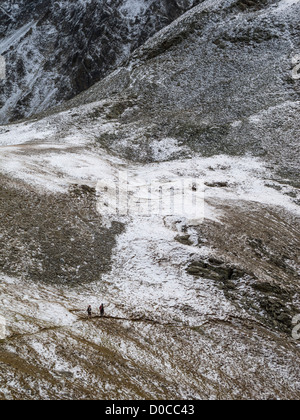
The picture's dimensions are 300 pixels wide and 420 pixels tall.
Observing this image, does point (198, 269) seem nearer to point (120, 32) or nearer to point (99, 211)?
point (99, 211)

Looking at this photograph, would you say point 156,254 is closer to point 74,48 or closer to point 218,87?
point 218,87

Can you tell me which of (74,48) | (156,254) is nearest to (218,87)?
(156,254)

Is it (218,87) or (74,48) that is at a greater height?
(74,48)

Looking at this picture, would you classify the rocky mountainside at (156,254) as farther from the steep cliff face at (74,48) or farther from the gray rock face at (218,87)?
the steep cliff face at (74,48)

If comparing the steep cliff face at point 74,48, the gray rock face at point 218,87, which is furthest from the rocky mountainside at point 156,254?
the steep cliff face at point 74,48

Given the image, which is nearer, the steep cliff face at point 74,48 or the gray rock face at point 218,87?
the gray rock face at point 218,87
